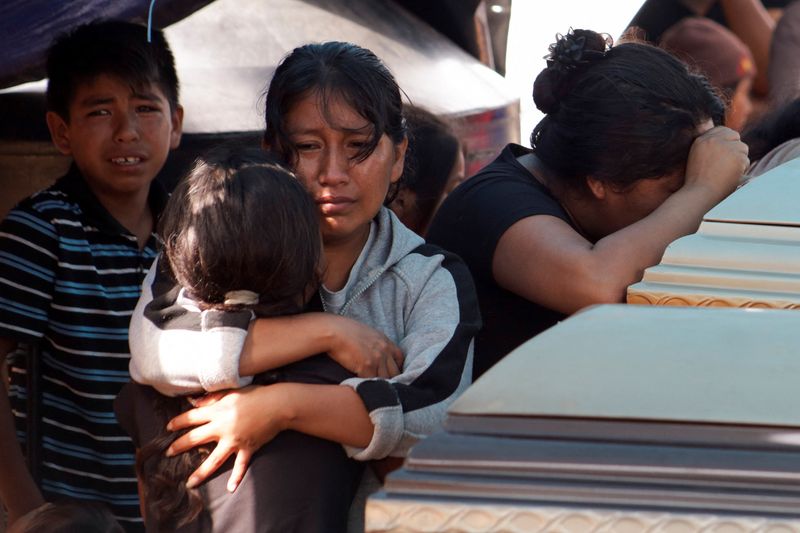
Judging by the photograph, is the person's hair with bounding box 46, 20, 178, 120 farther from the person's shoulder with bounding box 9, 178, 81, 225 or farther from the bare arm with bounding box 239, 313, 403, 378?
the bare arm with bounding box 239, 313, 403, 378

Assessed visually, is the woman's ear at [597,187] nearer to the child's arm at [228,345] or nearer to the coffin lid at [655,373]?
the child's arm at [228,345]

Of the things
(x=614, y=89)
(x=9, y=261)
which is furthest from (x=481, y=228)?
(x=9, y=261)

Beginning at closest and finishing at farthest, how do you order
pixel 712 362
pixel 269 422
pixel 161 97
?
pixel 712 362 < pixel 269 422 < pixel 161 97

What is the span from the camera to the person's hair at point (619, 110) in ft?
7.24

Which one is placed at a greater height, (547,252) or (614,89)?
(614,89)

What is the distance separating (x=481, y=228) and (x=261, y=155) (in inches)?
24.4

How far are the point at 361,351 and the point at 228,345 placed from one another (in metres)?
0.18

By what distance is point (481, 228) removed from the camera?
2287 mm

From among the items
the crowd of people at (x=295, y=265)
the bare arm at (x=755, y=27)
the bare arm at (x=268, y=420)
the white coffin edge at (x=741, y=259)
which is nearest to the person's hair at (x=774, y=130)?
the crowd of people at (x=295, y=265)

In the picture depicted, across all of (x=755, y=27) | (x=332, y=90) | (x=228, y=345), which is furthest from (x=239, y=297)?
(x=755, y=27)

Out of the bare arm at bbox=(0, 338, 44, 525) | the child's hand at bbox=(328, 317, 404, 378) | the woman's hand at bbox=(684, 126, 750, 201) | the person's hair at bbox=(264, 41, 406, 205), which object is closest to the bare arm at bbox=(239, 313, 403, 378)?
the child's hand at bbox=(328, 317, 404, 378)

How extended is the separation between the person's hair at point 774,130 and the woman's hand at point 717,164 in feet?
0.75

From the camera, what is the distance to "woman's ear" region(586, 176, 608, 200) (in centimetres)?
229

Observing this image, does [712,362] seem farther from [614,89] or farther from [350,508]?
[614,89]
